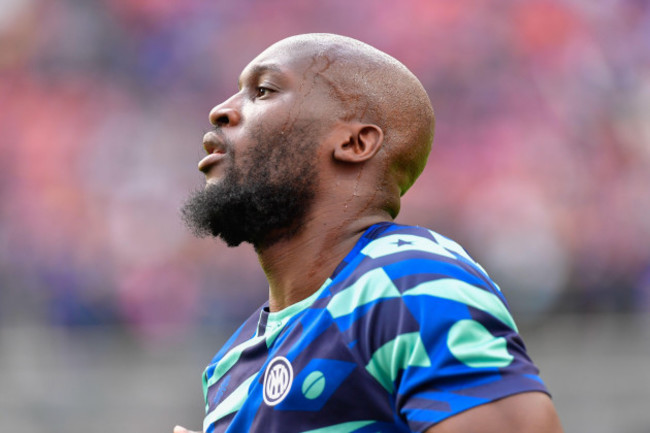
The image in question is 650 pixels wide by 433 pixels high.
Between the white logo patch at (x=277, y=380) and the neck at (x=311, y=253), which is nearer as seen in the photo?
the white logo patch at (x=277, y=380)

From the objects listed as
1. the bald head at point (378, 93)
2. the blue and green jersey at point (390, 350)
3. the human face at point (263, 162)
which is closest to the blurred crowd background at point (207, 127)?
the bald head at point (378, 93)

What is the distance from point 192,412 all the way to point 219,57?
4779 mm

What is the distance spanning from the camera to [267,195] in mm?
2361

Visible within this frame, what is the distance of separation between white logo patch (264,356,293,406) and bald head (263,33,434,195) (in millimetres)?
632

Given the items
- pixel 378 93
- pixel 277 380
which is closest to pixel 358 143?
pixel 378 93

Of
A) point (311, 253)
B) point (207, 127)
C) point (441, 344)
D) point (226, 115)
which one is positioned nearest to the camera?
point (441, 344)

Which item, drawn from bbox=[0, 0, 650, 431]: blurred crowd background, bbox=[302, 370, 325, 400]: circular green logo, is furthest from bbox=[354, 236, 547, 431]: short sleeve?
bbox=[0, 0, 650, 431]: blurred crowd background

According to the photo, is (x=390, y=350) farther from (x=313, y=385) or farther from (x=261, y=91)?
(x=261, y=91)

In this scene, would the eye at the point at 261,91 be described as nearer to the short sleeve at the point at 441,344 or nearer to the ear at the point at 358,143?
the ear at the point at 358,143

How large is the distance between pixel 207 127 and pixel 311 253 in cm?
773

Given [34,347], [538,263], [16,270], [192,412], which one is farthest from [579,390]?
[16,270]

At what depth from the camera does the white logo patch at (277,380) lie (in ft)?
6.55

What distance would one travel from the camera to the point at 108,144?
10227 millimetres

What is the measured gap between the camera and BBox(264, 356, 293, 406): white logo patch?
2.00 meters
